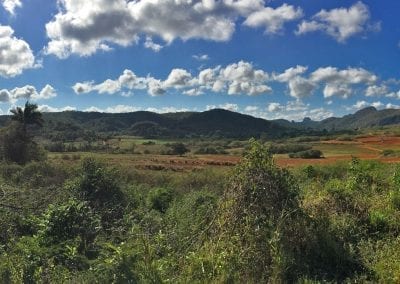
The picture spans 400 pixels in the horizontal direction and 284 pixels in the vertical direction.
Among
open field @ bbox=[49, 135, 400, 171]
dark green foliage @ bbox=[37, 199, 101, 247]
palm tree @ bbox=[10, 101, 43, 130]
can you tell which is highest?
palm tree @ bbox=[10, 101, 43, 130]

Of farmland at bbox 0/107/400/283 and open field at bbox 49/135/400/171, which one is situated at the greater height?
farmland at bbox 0/107/400/283

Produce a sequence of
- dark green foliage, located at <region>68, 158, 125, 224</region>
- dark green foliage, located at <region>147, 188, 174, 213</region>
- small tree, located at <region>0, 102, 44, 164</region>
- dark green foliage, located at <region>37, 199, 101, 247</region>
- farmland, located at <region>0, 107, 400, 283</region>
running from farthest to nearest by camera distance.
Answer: small tree, located at <region>0, 102, 44, 164</region>, dark green foliage, located at <region>147, 188, 174, 213</region>, dark green foliage, located at <region>68, 158, 125, 224</region>, dark green foliage, located at <region>37, 199, 101, 247</region>, farmland, located at <region>0, 107, 400, 283</region>

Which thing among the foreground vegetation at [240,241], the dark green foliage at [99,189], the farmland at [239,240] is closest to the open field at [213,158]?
the dark green foliage at [99,189]

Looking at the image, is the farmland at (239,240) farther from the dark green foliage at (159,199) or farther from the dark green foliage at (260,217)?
the dark green foliage at (159,199)

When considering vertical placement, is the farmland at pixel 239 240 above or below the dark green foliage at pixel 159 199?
above

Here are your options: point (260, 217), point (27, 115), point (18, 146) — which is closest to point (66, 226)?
point (260, 217)

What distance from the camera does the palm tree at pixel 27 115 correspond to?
48.4 metres

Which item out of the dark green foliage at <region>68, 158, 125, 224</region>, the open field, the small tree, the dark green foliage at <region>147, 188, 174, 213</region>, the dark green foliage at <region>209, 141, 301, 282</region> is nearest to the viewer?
the dark green foliage at <region>209, 141, 301, 282</region>

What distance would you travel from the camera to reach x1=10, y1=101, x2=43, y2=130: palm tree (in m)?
48.4

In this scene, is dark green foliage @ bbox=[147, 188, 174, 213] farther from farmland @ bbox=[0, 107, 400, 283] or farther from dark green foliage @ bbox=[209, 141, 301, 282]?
dark green foliage @ bbox=[209, 141, 301, 282]

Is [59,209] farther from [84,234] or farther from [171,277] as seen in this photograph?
[171,277]

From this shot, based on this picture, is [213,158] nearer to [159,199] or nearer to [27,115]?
[27,115]

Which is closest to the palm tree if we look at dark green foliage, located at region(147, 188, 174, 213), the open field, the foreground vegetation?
the open field

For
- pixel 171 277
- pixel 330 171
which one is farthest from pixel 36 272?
pixel 330 171
